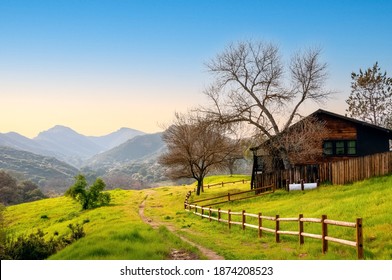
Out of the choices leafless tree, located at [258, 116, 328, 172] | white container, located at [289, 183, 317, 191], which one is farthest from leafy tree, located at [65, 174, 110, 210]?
white container, located at [289, 183, 317, 191]

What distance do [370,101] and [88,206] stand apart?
45435 mm

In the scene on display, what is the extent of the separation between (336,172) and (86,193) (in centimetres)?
3184

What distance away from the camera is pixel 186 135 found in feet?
184

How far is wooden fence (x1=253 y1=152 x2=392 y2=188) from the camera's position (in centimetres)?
3619

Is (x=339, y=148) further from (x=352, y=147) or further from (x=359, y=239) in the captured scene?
(x=359, y=239)

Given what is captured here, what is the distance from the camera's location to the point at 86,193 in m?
56.6

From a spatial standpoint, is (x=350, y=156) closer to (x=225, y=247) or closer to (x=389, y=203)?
(x=389, y=203)

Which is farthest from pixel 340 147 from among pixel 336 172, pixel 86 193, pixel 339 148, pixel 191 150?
pixel 86 193

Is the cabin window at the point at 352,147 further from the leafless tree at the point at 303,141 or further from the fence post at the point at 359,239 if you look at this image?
the fence post at the point at 359,239

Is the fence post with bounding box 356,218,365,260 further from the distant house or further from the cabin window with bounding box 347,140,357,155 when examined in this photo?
the cabin window with bounding box 347,140,357,155

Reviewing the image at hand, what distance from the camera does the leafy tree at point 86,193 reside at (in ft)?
185

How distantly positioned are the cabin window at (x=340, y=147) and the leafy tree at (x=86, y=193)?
28.5 meters
